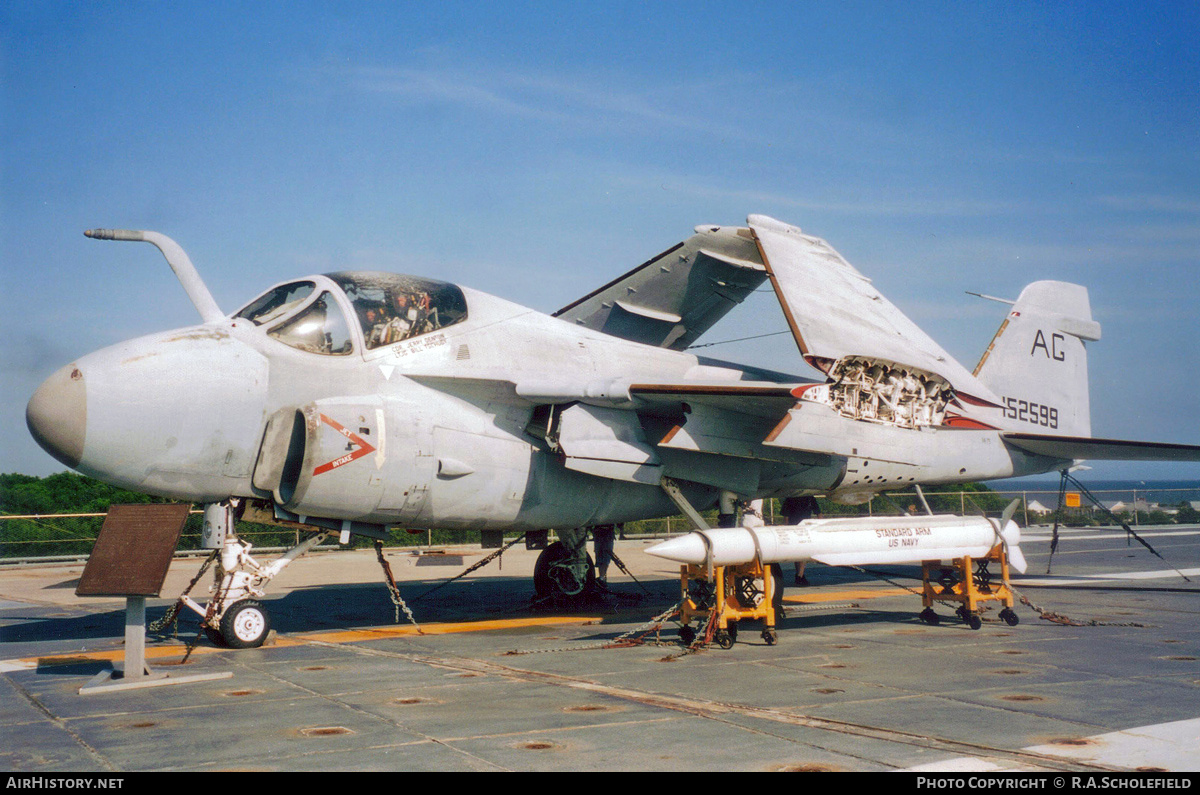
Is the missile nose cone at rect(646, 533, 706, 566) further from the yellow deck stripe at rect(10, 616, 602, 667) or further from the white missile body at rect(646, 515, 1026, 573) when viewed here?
the yellow deck stripe at rect(10, 616, 602, 667)

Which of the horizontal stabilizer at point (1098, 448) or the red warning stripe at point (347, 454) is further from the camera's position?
the horizontal stabilizer at point (1098, 448)

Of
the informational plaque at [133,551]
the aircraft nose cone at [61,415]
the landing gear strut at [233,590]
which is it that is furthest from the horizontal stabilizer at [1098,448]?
the aircraft nose cone at [61,415]

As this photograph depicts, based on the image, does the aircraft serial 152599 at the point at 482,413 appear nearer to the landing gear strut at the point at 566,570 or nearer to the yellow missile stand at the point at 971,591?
the landing gear strut at the point at 566,570

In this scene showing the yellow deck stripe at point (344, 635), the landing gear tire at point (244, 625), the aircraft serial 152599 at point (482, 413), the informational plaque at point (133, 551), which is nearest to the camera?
the informational plaque at point (133, 551)

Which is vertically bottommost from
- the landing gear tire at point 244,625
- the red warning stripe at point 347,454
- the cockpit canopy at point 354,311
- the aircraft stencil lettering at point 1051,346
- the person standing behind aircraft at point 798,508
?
the landing gear tire at point 244,625

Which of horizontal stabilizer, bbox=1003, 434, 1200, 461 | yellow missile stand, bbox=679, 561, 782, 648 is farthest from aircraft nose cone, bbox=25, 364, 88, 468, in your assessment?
horizontal stabilizer, bbox=1003, 434, 1200, 461

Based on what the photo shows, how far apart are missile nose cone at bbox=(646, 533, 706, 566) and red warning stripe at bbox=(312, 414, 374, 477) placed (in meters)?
3.38

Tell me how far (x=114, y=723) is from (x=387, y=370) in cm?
491

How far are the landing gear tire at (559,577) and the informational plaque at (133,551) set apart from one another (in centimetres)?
691

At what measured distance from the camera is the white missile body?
1088 centimetres

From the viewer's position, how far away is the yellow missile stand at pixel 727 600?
35.8ft

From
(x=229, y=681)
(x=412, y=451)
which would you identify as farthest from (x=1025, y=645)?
(x=229, y=681)

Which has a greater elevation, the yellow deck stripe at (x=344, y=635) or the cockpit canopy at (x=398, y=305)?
the cockpit canopy at (x=398, y=305)

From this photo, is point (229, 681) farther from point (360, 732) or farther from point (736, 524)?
point (736, 524)
